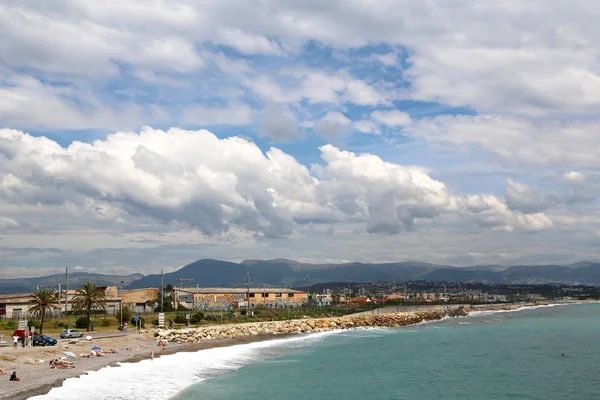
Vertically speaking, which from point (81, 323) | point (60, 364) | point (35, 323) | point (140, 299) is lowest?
point (60, 364)

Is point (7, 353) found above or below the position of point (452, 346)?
above

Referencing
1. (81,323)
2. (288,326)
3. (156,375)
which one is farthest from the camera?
(288,326)

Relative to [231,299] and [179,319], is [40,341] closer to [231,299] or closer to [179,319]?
[179,319]

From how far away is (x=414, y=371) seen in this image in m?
56.5

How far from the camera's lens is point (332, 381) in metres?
49.8

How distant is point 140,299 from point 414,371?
77987 millimetres

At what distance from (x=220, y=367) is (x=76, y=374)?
47.3 feet

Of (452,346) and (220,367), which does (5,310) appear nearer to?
(220,367)

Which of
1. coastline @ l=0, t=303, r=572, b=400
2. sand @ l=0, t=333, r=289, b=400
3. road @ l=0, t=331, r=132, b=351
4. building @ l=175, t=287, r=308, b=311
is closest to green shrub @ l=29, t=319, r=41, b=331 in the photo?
road @ l=0, t=331, r=132, b=351

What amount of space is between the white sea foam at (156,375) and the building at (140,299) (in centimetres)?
5197

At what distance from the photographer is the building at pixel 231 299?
134 meters

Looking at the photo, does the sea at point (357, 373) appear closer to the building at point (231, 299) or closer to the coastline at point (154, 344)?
the coastline at point (154, 344)

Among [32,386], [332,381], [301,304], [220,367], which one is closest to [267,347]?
[220,367]

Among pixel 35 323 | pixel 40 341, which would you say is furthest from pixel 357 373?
pixel 35 323
